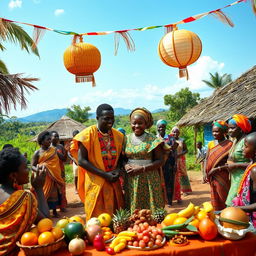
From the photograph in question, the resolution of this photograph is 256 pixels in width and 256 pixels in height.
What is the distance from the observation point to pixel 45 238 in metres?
2.09

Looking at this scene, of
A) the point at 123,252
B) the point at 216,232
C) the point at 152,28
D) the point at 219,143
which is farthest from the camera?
the point at 152,28

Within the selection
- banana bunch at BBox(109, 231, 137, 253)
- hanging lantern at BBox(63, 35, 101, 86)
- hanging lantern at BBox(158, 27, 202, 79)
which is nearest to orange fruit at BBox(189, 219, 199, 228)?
banana bunch at BBox(109, 231, 137, 253)

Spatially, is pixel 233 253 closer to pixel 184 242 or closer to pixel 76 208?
pixel 184 242

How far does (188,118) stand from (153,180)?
869cm

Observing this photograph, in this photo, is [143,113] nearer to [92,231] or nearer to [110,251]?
[92,231]

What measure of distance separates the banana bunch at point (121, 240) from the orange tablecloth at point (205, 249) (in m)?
0.04

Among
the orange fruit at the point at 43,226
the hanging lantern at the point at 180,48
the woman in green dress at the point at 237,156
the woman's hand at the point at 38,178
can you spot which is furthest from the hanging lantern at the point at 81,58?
the orange fruit at the point at 43,226

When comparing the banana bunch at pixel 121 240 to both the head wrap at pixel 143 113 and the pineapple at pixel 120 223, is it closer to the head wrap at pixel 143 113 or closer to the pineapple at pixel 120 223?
the pineapple at pixel 120 223

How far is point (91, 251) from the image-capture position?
2.21m

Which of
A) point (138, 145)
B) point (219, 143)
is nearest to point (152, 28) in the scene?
point (219, 143)

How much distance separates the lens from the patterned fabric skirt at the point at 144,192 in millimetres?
3311

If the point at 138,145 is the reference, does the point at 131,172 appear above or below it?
below

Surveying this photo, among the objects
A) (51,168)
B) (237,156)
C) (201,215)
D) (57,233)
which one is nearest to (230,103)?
(237,156)

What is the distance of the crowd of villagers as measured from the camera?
2.26 meters
